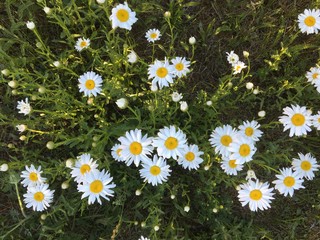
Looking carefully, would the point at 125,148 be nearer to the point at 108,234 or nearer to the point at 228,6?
the point at 108,234

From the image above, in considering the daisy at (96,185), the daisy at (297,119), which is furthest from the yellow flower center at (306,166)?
the daisy at (96,185)

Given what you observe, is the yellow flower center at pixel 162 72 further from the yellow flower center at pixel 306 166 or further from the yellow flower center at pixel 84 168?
the yellow flower center at pixel 306 166

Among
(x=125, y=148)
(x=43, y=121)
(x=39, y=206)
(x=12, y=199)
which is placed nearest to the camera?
(x=125, y=148)

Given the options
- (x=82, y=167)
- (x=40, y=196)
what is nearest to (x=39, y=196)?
(x=40, y=196)

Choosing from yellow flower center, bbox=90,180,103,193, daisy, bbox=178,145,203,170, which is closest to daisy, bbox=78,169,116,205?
yellow flower center, bbox=90,180,103,193

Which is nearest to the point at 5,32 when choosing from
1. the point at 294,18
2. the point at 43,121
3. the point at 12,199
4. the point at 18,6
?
the point at 18,6

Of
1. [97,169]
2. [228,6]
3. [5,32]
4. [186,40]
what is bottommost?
[97,169]
